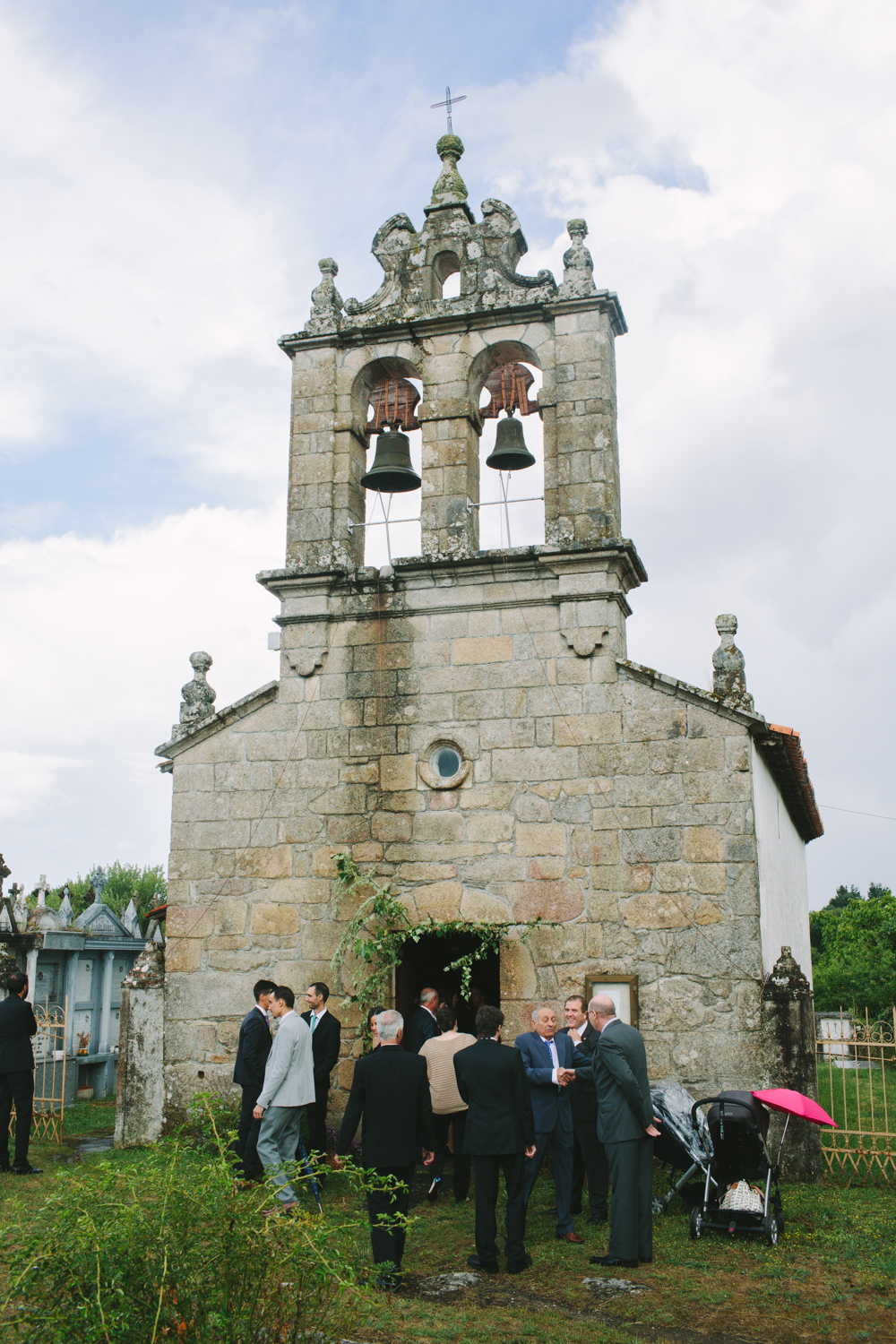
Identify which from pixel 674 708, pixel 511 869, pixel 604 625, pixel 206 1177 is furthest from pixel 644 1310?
pixel 604 625

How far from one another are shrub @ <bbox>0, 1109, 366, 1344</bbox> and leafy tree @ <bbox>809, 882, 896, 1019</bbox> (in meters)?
20.1

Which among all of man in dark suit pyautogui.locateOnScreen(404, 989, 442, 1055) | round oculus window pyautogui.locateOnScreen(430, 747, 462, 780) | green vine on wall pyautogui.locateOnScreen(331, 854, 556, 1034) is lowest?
man in dark suit pyautogui.locateOnScreen(404, 989, 442, 1055)

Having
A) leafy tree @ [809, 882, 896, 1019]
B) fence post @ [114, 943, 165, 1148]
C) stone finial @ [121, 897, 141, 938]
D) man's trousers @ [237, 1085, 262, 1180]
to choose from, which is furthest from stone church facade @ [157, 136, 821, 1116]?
leafy tree @ [809, 882, 896, 1019]

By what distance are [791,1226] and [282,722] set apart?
5680 mm

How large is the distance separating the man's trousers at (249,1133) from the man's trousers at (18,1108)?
6.83ft

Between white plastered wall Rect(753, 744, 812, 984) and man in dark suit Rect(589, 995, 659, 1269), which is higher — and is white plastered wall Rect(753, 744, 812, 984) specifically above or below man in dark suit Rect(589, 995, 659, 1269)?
above

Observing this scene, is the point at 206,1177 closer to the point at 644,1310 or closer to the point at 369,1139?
the point at 369,1139

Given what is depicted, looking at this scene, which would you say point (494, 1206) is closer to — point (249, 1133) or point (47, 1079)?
point (249, 1133)

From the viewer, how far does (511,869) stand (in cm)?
891

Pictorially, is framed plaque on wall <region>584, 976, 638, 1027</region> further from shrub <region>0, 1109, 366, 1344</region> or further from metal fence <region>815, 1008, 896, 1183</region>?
shrub <region>0, 1109, 366, 1344</region>

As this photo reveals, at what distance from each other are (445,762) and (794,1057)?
359 cm

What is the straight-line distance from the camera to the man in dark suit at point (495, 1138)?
5.95m

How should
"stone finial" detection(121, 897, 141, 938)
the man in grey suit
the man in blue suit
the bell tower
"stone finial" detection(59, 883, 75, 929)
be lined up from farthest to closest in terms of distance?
1. "stone finial" detection(121, 897, 141, 938)
2. "stone finial" detection(59, 883, 75, 929)
3. the bell tower
4. the man in grey suit
5. the man in blue suit

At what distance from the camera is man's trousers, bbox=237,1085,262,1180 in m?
7.30
